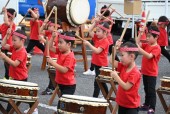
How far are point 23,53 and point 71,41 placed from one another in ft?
2.17

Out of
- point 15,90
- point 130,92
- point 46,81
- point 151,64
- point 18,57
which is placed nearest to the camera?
point 130,92

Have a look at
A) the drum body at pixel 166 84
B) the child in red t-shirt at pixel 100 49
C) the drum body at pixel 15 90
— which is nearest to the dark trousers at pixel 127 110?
the drum body at pixel 15 90

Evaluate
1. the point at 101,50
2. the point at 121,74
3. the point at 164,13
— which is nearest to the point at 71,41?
the point at 121,74

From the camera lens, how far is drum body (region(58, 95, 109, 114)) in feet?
15.4

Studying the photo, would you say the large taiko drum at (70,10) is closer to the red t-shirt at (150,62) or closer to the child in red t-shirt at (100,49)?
the child in red t-shirt at (100,49)

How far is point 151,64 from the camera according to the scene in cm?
693

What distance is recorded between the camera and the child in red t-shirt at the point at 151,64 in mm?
6789

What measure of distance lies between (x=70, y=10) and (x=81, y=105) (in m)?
5.70

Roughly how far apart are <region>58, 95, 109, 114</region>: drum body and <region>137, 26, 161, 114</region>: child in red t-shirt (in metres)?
2.09

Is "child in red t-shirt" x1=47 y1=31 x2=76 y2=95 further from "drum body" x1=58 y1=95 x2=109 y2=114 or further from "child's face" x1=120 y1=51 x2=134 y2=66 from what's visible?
"drum body" x1=58 y1=95 x2=109 y2=114

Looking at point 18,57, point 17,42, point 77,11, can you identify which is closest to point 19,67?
point 18,57

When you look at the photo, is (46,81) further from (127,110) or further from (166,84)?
(127,110)

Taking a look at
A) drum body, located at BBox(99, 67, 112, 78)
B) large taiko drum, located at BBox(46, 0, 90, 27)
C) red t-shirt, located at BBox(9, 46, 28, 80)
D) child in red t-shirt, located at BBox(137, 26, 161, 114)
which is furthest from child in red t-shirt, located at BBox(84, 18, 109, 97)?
large taiko drum, located at BBox(46, 0, 90, 27)

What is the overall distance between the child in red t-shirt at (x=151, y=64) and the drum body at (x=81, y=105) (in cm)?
209
